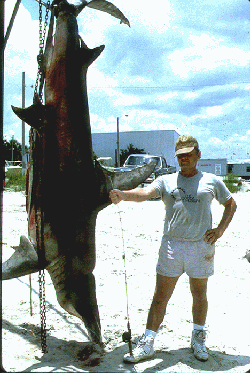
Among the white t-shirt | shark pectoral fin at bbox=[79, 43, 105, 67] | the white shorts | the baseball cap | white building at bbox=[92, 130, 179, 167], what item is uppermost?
white building at bbox=[92, 130, 179, 167]

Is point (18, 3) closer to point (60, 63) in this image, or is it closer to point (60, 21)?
point (60, 21)

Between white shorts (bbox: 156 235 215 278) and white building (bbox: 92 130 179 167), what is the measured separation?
135 feet

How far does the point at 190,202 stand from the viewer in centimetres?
309

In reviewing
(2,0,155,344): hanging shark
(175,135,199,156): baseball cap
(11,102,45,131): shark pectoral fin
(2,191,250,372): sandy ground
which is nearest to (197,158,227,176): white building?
(2,191,250,372): sandy ground

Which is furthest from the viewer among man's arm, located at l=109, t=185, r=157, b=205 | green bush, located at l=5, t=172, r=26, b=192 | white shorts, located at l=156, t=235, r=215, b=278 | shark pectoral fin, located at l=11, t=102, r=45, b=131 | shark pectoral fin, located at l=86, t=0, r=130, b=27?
green bush, located at l=5, t=172, r=26, b=192

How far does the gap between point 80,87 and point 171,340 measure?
7.62ft

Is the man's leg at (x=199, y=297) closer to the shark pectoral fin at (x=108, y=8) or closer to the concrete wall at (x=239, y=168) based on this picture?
the shark pectoral fin at (x=108, y=8)

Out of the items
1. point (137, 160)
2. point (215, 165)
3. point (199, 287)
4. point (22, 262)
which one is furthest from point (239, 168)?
point (22, 262)

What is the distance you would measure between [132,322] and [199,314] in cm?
100

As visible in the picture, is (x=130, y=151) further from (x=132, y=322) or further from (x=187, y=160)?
(x=187, y=160)

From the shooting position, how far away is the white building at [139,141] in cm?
4476

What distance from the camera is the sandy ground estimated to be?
10.0 ft

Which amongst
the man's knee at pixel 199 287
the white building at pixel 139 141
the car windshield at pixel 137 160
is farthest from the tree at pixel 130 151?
the man's knee at pixel 199 287

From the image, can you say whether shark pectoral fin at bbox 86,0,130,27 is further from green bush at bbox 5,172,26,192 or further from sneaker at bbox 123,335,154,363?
green bush at bbox 5,172,26,192
